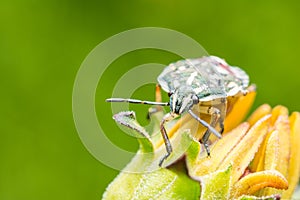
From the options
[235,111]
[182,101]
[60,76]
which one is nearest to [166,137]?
[182,101]

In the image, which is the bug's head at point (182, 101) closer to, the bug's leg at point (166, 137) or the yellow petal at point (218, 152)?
the bug's leg at point (166, 137)

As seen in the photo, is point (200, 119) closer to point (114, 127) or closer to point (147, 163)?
point (147, 163)

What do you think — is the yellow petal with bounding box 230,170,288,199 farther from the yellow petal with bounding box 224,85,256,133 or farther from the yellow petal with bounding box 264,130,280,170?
the yellow petal with bounding box 224,85,256,133

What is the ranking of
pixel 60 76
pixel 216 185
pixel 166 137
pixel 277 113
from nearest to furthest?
pixel 216 185
pixel 166 137
pixel 277 113
pixel 60 76

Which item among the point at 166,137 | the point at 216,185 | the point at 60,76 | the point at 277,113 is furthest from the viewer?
the point at 60,76

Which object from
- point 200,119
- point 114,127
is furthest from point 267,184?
point 114,127

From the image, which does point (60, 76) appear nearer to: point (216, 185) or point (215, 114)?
point (215, 114)

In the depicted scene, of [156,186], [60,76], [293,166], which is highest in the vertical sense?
[60,76]
